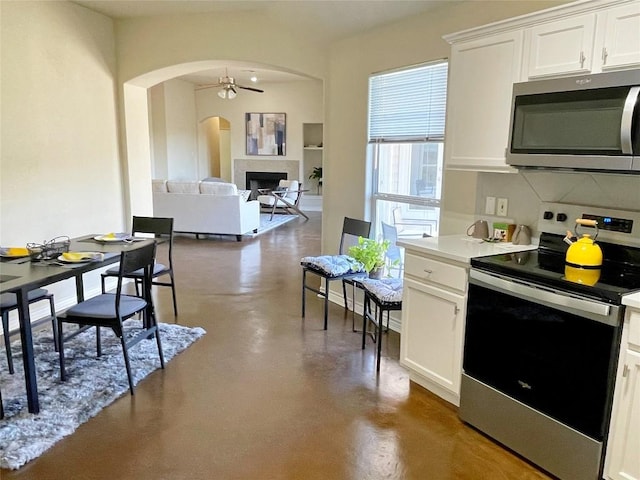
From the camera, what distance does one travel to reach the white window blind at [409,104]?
3391 mm

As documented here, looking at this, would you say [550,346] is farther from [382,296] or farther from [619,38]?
[619,38]

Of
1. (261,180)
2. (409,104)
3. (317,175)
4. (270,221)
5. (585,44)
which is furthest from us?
(261,180)

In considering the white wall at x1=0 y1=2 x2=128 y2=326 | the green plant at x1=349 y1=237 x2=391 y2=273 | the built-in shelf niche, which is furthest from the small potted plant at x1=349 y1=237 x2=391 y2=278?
the built-in shelf niche

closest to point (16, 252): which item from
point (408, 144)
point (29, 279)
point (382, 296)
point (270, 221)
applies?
point (29, 279)

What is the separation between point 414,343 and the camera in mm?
2875

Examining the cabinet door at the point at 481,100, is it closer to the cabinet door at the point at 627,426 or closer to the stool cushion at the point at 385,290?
the stool cushion at the point at 385,290

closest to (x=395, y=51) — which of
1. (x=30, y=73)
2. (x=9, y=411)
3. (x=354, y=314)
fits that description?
(x=354, y=314)

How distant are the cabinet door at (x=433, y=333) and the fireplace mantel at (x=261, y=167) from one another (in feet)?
28.0

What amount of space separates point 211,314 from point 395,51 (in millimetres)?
2685

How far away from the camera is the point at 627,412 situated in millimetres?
1861

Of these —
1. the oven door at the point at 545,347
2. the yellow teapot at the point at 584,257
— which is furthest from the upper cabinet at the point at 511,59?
the oven door at the point at 545,347

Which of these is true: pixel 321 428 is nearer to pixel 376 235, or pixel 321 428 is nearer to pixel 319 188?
pixel 376 235

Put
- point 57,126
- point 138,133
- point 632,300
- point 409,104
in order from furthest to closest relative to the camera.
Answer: point 138,133
point 57,126
point 409,104
point 632,300

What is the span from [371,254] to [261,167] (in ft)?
26.1
